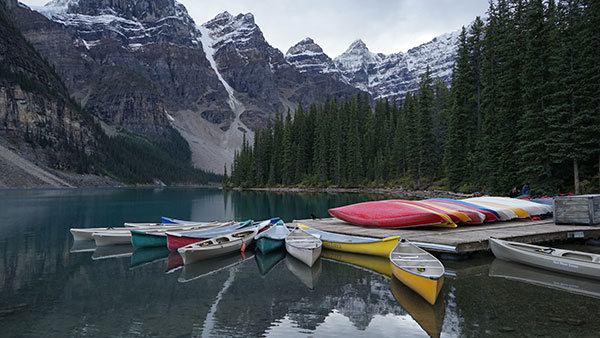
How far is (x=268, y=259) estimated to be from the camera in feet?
50.0

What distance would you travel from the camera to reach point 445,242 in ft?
43.8

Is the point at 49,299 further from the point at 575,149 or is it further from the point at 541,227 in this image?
the point at 575,149

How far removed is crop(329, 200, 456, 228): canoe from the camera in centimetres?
1642

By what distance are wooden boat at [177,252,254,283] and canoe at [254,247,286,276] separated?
0.49m

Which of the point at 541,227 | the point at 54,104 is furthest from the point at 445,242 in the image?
the point at 54,104

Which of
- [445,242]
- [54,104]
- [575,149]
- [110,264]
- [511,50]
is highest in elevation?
[54,104]

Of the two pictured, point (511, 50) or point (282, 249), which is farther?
point (511, 50)

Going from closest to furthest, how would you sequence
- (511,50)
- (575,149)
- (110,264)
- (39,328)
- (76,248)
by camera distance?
(39,328) → (110,264) → (76,248) → (575,149) → (511,50)

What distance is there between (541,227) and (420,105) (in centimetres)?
4874

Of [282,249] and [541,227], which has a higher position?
[541,227]

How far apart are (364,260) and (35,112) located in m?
166

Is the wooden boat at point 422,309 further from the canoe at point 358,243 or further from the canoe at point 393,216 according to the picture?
the canoe at point 393,216

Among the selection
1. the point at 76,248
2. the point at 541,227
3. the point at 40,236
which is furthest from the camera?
the point at 40,236

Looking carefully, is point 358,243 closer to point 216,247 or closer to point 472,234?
point 472,234
